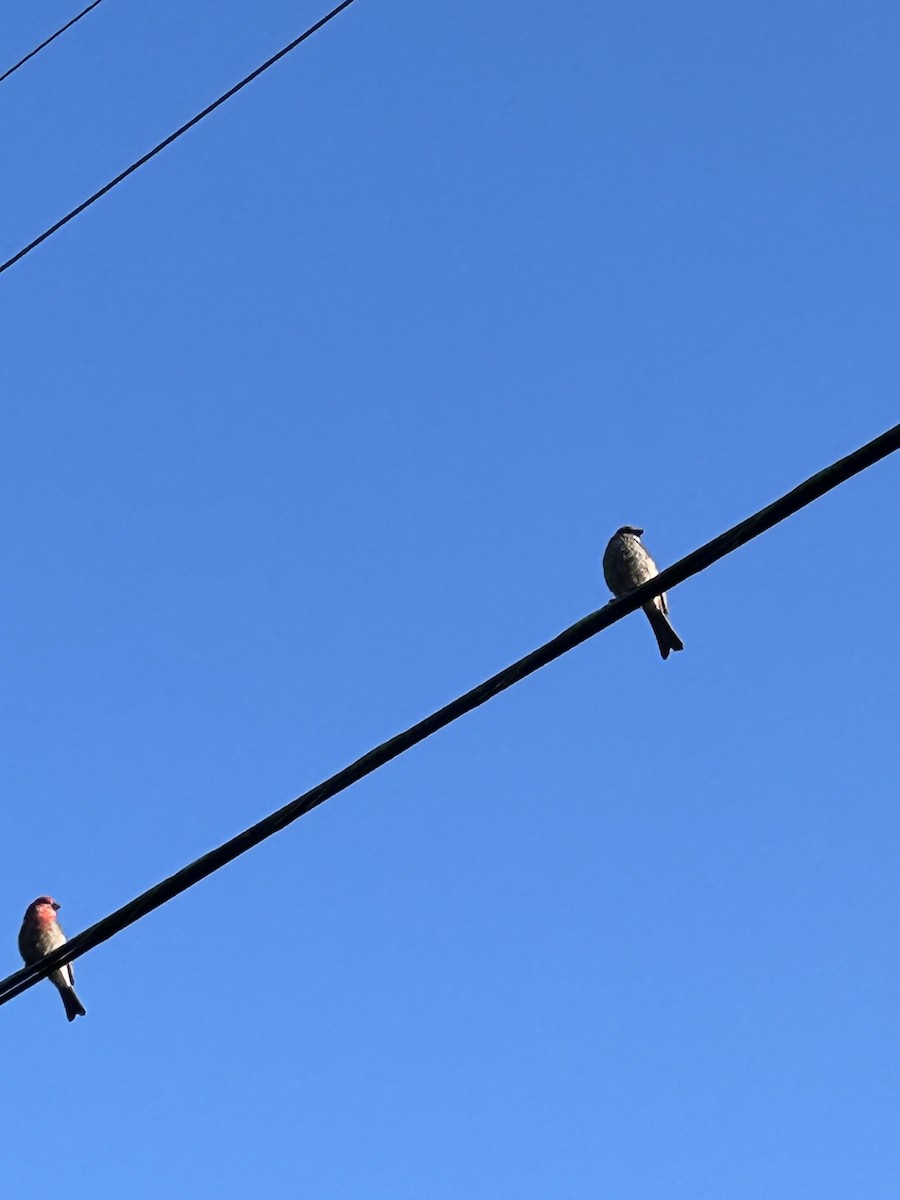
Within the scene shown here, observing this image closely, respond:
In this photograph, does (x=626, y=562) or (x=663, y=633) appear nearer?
(x=663, y=633)

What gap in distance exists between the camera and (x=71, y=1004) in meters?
13.2

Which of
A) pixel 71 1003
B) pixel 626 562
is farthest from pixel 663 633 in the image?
pixel 71 1003

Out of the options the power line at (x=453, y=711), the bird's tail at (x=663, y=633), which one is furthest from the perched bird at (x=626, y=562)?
the power line at (x=453, y=711)

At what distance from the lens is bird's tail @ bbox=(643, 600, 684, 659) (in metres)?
11.8

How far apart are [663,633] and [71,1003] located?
15.8ft

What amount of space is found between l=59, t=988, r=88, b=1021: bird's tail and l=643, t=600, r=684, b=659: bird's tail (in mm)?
4681

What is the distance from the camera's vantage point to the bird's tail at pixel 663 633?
1183 centimetres

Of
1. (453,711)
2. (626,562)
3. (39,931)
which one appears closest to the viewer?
(453,711)

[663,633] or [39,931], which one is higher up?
[39,931]

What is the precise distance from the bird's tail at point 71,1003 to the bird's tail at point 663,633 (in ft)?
15.4

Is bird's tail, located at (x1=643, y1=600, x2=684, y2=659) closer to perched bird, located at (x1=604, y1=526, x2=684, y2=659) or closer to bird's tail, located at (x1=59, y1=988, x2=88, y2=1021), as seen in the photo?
perched bird, located at (x1=604, y1=526, x2=684, y2=659)

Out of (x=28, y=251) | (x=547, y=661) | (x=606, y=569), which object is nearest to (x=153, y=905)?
(x=547, y=661)

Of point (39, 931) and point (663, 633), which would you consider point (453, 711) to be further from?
point (39, 931)

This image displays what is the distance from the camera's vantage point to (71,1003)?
13227 millimetres
